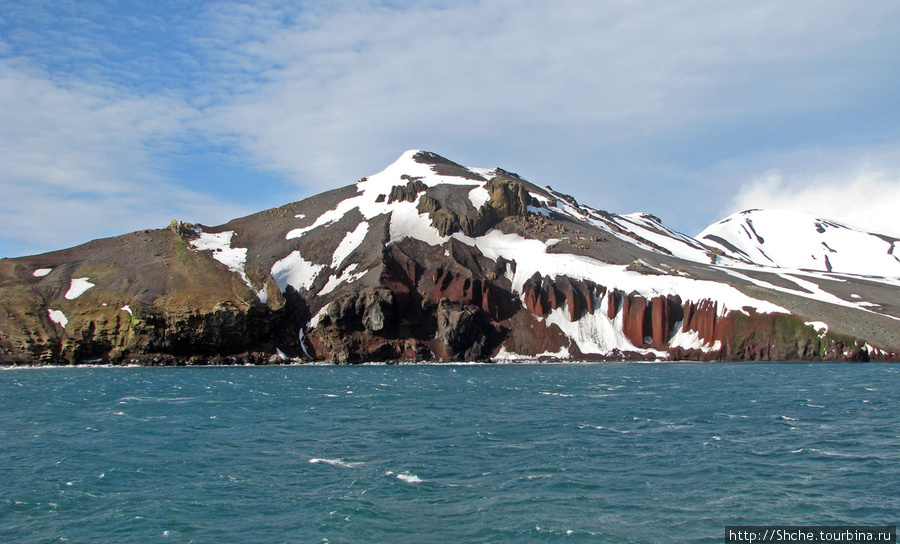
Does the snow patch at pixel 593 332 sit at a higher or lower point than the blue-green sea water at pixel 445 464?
higher

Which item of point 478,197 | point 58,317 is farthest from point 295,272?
point 478,197

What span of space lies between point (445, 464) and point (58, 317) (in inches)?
3363

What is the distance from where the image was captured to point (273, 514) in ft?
69.1

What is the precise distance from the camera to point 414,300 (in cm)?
10131

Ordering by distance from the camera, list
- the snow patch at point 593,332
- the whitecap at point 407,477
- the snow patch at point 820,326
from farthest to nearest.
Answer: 1. the snow patch at point 593,332
2. the snow patch at point 820,326
3. the whitecap at point 407,477

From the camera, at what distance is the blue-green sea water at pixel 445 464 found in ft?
65.2

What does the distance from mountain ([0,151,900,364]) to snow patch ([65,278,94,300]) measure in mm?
265

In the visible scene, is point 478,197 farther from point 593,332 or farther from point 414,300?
point 593,332

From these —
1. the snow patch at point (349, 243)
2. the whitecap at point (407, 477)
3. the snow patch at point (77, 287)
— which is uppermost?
the snow patch at point (349, 243)

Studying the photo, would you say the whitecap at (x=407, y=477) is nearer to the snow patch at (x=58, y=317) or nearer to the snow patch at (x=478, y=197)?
the snow patch at (x=58, y=317)

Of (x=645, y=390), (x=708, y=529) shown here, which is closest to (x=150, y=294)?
(x=645, y=390)

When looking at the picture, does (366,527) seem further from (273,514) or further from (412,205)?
(412,205)

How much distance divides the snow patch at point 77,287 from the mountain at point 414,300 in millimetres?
265

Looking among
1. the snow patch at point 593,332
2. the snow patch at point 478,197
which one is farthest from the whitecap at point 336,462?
the snow patch at point 478,197
